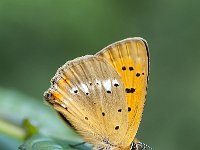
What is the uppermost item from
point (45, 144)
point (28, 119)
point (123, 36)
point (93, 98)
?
point (123, 36)

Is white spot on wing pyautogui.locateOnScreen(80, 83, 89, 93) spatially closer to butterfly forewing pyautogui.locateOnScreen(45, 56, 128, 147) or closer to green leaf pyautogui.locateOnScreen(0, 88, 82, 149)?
butterfly forewing pyautogui.locateOnScreen(45, 56, 128, 147)

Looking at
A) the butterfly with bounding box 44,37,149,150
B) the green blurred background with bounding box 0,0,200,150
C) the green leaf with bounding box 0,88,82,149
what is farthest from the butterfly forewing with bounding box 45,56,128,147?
the green blurred background with bounding box 0,0,200,150

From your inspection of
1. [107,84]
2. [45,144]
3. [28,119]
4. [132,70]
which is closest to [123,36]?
[107,84]

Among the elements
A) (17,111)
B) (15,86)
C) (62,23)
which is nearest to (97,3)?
(62,23)

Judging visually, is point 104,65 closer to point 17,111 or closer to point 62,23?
point 17,111

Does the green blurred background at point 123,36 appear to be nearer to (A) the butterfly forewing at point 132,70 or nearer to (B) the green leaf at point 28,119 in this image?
(B) the green leaf at point 28,119

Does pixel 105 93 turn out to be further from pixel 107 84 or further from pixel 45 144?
pixel 45 144
